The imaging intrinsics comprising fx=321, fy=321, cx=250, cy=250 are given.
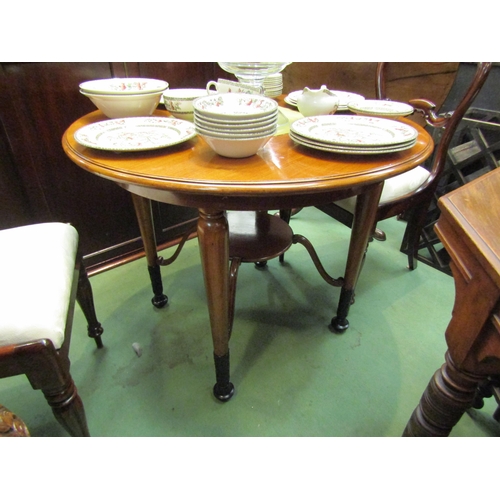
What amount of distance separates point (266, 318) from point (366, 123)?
771mm

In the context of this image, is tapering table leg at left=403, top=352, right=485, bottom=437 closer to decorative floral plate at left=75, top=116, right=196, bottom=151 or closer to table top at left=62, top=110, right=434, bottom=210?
table top at left=62, top=110, right=434, bottom=210

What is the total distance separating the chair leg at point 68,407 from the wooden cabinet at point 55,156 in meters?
0.83

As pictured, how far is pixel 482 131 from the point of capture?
139 centimetres

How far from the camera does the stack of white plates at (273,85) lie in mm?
1110

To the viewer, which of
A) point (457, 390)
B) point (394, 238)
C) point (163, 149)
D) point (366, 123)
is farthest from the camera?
point (394, 238)

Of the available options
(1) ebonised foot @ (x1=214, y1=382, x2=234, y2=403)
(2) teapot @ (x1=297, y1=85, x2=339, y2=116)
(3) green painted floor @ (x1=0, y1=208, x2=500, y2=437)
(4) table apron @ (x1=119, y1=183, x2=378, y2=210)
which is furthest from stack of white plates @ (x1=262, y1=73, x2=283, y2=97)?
(1) ebonised foot @ (x1=214, y1=382, x2=234, y2=403)

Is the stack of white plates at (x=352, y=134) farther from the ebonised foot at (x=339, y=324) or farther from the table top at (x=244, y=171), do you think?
the ebonised foot at (x=339, y=324)

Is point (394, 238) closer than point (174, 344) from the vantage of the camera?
No

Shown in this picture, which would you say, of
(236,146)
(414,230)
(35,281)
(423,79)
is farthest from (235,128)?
(423,79)

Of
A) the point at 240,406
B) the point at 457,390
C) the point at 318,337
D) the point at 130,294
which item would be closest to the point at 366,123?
the point at 457,390

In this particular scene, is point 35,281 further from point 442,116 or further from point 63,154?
point 442,116

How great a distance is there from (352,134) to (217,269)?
0.43 metres

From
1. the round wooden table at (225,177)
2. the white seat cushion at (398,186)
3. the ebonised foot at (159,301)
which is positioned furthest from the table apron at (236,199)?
the ebonised foot at (159,301)

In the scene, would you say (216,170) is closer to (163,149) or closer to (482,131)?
(163,149)
